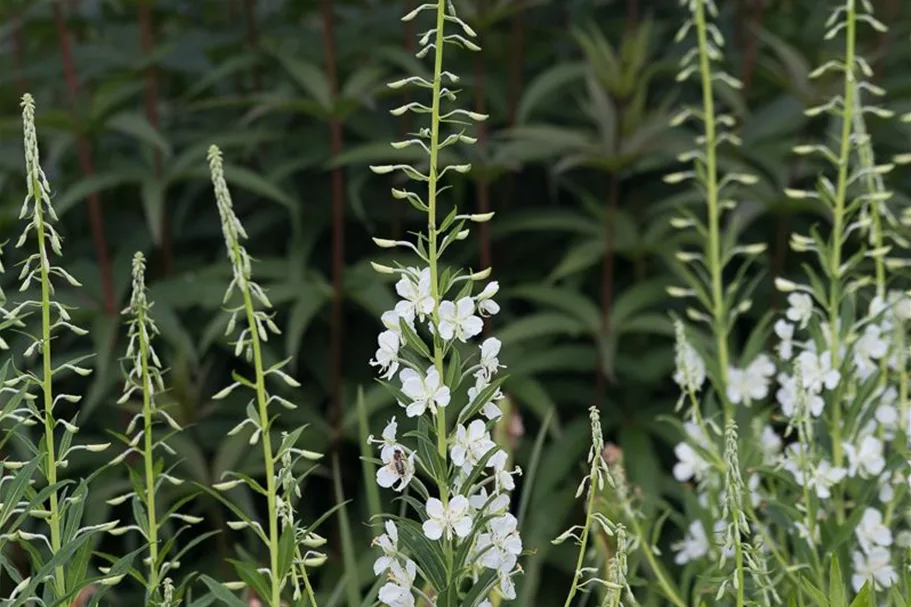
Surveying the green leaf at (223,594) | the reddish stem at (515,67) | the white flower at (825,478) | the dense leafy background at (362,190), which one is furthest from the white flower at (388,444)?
the reddish stem at (515,67)

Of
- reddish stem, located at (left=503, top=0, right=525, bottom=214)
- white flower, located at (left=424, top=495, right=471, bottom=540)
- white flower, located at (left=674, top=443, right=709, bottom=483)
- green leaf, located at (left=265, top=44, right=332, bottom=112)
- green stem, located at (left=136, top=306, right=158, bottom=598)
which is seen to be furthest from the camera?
reddish stem, located at (left=503, top=0, right=525, bottom=214)

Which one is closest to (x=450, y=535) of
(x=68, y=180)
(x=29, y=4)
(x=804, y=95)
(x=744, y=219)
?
(x=744, y=219)

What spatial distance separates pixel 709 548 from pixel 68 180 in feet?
7.18

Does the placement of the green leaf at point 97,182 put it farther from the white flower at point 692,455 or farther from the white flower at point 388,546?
the white flower at point 388,546

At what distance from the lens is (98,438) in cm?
332

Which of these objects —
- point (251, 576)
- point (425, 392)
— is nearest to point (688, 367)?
point (425, 392)

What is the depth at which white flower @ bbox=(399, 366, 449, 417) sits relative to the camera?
1264 millimetres

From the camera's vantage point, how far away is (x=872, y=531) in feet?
5.97

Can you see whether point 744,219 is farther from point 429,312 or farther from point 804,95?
point 429,312

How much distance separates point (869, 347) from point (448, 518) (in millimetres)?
961

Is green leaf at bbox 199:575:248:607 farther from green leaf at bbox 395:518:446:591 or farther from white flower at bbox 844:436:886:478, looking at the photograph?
white flower at bbox 844:436:886:478

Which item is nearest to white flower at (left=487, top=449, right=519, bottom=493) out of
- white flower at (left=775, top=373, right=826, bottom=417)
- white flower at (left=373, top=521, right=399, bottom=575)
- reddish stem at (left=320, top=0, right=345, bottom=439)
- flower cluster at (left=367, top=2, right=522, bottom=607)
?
flower cluster at (left=367, top=2, right=522, bottom=607)

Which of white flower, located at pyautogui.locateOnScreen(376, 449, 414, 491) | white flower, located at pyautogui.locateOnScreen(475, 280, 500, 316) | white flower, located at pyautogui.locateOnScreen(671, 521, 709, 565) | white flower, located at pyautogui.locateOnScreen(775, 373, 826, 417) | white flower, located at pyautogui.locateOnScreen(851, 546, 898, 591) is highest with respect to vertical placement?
white flower, located at pyautogui.locateOnScreen(475, 280, 500, 316)

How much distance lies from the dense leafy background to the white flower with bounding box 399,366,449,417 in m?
1.60
